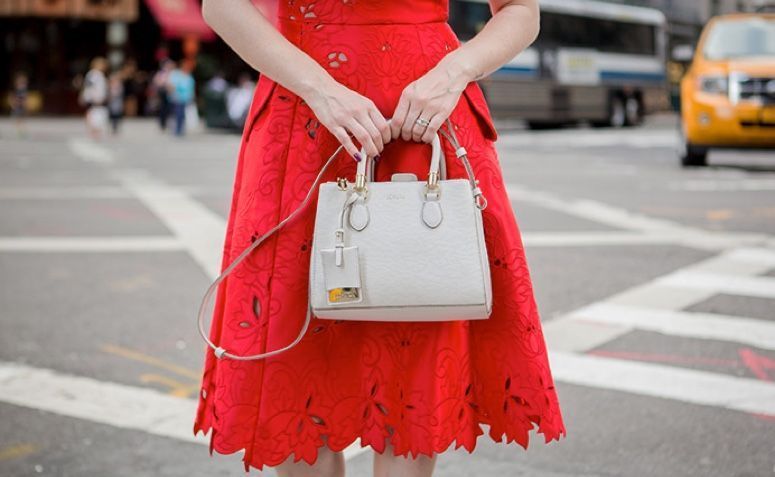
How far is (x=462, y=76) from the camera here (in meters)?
1.94

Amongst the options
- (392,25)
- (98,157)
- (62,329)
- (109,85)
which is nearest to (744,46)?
(98,157)

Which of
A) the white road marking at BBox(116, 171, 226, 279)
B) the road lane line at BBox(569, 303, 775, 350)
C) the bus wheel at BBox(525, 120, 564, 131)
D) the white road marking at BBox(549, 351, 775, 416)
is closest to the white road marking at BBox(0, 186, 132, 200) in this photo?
the white road marking at BBox(116, 171, 226, 279)

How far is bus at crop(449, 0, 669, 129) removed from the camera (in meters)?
24.4

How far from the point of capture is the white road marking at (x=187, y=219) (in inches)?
274

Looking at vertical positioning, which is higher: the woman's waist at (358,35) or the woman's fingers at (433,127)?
the woman's waist at (358,35)

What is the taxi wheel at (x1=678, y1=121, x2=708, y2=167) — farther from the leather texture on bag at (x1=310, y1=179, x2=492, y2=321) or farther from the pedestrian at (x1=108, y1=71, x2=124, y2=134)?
the pedestrian at (x1=108, y1=71, x2=124, y2=134)

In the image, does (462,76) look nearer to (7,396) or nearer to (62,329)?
(7,396)

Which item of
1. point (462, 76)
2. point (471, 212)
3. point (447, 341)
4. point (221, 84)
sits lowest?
point (221, 84)

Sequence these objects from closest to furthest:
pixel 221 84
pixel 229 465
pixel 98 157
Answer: pixel 229 465, pixel 98 157, pixel 221 84

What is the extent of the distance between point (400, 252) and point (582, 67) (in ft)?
85.9

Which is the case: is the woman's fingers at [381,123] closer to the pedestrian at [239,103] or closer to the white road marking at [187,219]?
the white road marking at [187,219]

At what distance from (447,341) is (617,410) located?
6.21ft

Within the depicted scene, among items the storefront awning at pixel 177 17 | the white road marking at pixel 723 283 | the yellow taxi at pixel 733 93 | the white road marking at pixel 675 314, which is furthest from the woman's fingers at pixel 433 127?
the storefront awning at pixel 177 17

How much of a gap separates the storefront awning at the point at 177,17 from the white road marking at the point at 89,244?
86.2 ft
